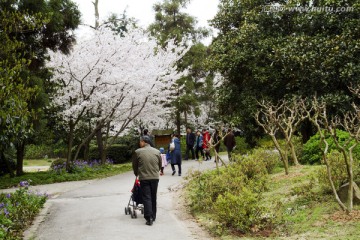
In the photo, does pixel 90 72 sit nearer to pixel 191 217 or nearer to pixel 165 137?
pixel 191 217

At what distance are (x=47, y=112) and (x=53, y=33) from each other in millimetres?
7682

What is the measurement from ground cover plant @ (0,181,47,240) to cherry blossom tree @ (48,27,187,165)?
342 inches

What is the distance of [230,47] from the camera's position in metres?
21.0

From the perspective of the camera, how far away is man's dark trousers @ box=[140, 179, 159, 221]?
832 cm

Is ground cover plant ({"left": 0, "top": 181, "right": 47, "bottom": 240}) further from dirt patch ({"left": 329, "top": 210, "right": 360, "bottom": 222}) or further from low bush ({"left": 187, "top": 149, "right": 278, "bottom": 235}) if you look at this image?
dirt patch ({"left": 329, "top": 210, "right": 360, "bottom": 222})

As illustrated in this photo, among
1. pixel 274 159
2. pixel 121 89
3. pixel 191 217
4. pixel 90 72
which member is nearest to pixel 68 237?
pixel 191 217

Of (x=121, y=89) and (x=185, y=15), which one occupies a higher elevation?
(x=185, y=15)

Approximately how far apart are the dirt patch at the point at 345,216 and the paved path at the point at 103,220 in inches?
91.7

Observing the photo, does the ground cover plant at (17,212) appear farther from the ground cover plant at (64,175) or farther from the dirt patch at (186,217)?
the ground cover plant at (64,175)

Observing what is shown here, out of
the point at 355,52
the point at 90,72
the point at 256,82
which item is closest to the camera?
the point at 355,52

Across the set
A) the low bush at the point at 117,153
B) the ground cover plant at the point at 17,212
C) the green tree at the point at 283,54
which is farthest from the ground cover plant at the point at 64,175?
the low bush at the point at 117,153

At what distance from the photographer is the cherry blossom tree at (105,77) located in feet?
62.0

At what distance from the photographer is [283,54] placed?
18609 millimetres

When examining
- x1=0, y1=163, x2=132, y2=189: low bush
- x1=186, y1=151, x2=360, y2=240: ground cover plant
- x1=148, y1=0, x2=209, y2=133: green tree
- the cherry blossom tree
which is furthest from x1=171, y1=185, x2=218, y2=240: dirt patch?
x1=148, y1=0, x2=209, y2=133: green tree
